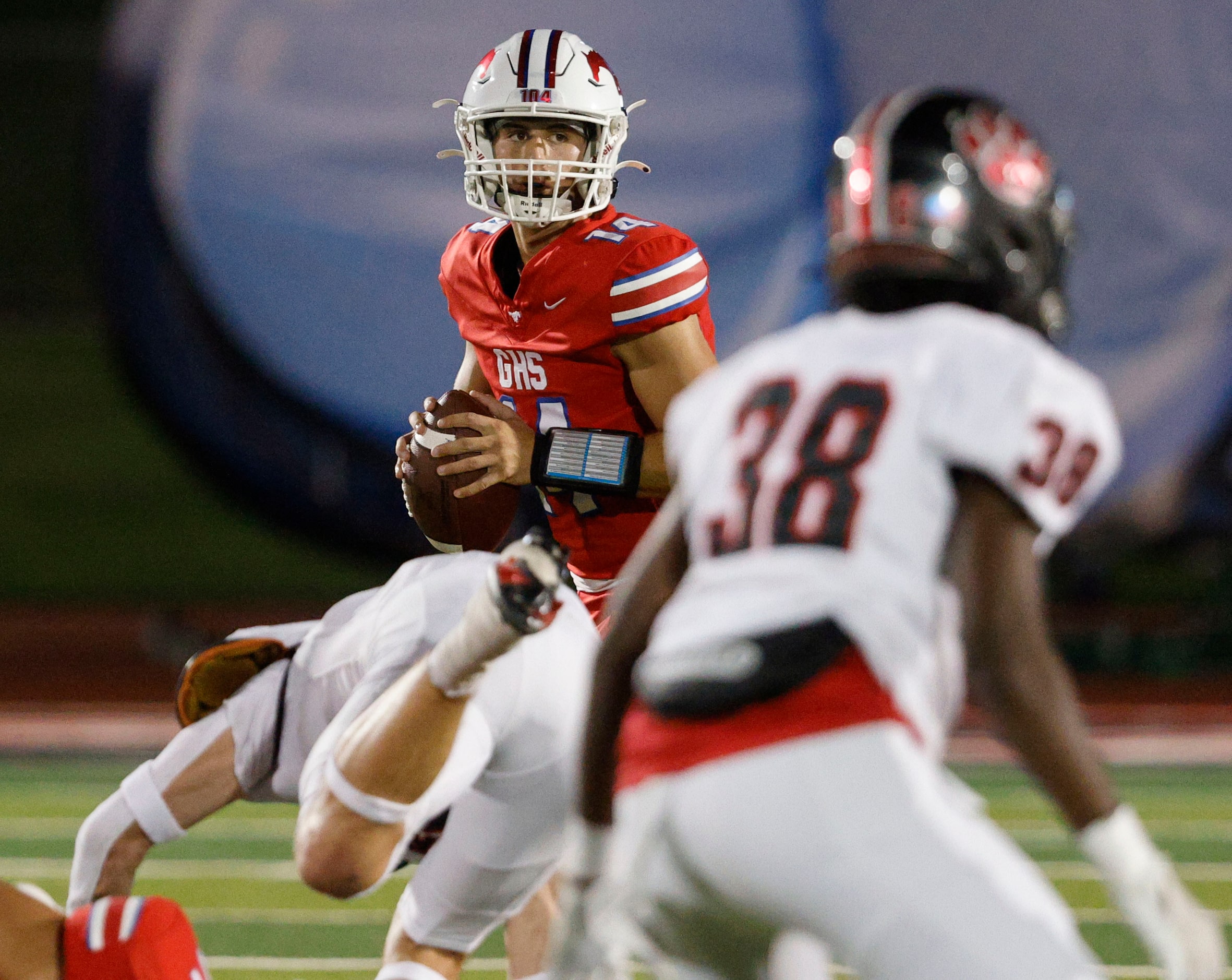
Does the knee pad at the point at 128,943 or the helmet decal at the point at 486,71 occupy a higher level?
the helmet decal at the point at 486,71

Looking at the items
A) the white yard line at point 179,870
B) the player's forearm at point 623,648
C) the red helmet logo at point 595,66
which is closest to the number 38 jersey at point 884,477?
the player's forearm at point 623,648

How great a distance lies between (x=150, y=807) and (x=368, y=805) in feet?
2.11

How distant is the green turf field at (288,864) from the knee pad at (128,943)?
4.91 feet

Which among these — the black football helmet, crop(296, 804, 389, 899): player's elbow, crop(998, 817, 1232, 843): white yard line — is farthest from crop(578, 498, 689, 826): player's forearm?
crop(998, 817, 1232, 843): white yard line

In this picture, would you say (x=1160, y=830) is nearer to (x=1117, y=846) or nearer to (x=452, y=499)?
(x=452, y=499)

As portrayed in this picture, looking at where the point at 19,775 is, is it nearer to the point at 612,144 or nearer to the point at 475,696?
the point at 612,144

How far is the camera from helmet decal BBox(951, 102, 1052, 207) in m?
1.86

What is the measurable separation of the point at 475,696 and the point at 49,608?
11.8 m

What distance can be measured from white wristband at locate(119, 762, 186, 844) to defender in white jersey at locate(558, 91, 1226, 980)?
3.64 ft

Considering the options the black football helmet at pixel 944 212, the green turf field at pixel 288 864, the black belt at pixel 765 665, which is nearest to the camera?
→ the black belt at pixel 765 665

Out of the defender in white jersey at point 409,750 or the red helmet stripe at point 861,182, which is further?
the defender in white jersey at point 409,750

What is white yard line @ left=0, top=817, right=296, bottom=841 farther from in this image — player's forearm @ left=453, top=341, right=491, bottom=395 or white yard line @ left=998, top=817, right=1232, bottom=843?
player's forearm @ left=453, top=341, right=491, bottom=395

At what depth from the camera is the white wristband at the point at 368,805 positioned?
2.18 meters

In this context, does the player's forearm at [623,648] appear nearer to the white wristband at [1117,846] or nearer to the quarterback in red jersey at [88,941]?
the white wristband at [1117,846]
